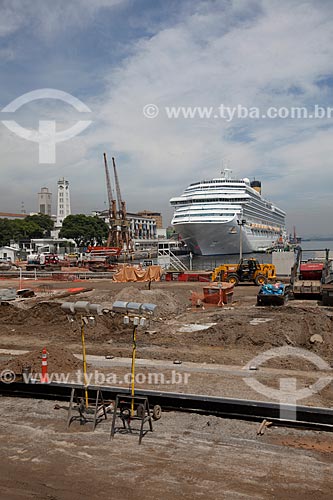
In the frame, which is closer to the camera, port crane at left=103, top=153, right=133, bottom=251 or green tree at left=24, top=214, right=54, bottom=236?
port crane at left=103, top=153, right=133, bottom=251

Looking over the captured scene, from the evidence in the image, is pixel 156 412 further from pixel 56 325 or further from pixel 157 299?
pixel 157 299

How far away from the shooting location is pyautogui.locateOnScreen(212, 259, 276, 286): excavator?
32.9 meters

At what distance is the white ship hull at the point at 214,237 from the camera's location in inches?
2724

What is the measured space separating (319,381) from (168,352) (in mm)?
4851

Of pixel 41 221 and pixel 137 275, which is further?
pixel 41 221

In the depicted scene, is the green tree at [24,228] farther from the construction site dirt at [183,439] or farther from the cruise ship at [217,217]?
the construction site dirt at [183,439]

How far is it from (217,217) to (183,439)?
63.3 metres

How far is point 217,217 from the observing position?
228ft

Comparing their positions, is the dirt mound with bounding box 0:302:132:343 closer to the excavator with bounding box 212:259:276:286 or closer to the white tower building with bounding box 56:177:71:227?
the excavator with bounding box 212:259:276:286

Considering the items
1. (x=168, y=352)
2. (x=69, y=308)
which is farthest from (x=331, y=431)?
(x=168, y=352)

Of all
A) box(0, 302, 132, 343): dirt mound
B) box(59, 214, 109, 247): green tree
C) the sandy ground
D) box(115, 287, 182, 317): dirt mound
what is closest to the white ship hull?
box(115, 287, 182, 317): dirt mound

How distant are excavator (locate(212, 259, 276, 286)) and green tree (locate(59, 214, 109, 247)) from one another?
95.2 meters

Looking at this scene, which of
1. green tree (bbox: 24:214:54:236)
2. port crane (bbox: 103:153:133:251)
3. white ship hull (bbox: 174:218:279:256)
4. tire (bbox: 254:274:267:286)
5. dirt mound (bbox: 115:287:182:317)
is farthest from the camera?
green tree (bbox: 24:214:54:236)

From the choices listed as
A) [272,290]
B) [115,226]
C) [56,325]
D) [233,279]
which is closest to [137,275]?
[233,279]
